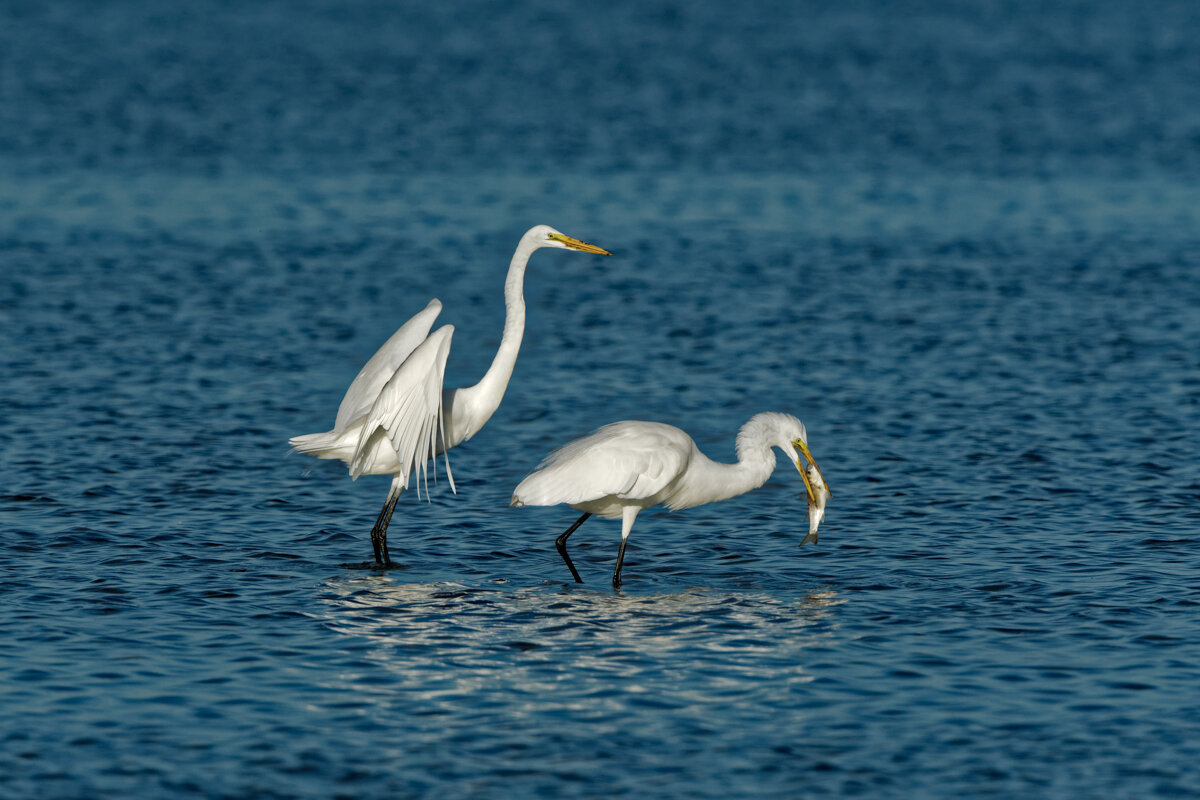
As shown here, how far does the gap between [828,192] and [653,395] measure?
14519 mm

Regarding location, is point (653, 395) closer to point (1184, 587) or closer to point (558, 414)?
point (558, 414)

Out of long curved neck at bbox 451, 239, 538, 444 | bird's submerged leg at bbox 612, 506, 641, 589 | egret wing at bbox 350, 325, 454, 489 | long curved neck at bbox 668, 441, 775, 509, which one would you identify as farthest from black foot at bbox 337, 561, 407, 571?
long curved neck at bbox 668, 441, 775, 509

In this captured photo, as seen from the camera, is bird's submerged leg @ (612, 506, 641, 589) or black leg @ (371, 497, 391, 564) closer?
bird's submerged leg @ (612, 506, 641, 589)

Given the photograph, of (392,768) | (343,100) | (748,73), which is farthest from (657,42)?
(392,768)

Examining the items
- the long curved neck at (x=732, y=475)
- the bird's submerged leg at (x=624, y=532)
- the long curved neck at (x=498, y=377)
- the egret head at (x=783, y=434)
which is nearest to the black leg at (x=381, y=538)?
the long curved neck at (x=498, y=377)

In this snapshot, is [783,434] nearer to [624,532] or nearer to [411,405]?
[624,532]

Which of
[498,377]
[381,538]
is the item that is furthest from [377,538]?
[498,377]

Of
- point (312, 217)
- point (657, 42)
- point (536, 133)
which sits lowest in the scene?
point (312, 217)

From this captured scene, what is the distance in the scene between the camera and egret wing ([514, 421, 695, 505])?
11250 mm

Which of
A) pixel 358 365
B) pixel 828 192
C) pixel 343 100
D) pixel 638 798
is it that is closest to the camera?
pixel 638 798

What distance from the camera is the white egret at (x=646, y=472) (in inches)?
444

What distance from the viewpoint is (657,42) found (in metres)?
54.5

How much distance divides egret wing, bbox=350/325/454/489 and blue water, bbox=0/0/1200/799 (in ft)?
3.15

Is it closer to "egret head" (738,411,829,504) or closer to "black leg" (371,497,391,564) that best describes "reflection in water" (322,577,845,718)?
"black leg" (371,497,391,564)
